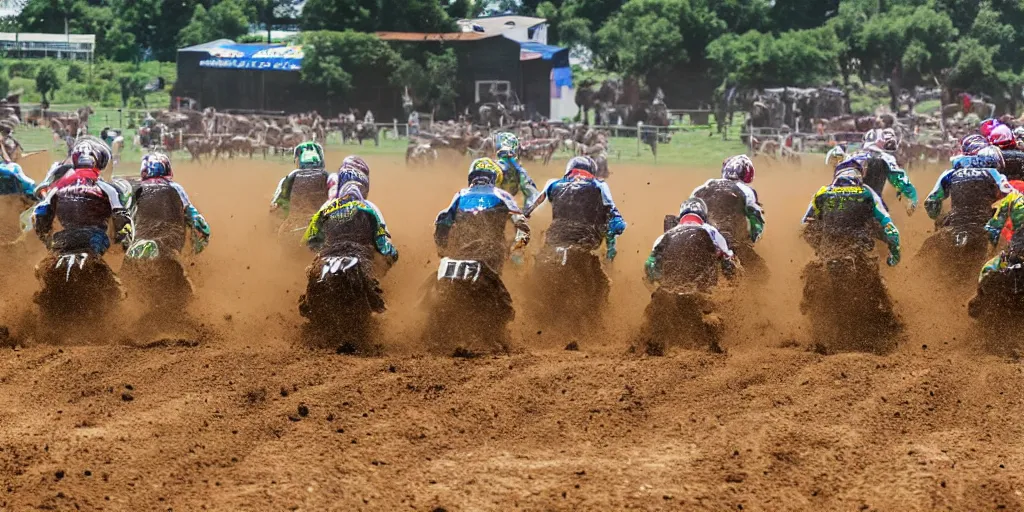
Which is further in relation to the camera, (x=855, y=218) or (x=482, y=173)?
(x=482, y=173)

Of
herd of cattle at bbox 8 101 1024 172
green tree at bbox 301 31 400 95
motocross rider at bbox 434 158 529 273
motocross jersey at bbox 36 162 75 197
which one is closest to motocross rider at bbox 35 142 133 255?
motocross jersey at bbox 36 162 75 197

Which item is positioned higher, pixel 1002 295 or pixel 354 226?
pixel 354 226

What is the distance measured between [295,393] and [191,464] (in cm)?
169

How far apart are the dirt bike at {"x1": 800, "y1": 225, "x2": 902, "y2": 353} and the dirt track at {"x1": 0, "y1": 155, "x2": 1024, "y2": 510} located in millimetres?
244

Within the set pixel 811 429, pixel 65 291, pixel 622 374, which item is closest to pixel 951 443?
pixel 811 429

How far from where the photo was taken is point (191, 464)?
762 centimetres

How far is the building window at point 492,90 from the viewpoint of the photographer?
45.5m

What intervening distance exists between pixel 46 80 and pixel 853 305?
132 feet

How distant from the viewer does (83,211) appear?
37.3 ft

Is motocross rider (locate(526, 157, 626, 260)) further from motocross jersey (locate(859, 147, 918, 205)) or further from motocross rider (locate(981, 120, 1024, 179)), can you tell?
motocross rider (locate(981, 120, 1024, 179))

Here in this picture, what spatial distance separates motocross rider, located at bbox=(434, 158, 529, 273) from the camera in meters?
11.4

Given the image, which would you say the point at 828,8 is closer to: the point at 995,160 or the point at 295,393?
the point at 995,160

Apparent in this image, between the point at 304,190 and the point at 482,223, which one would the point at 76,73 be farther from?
the point at 482,223

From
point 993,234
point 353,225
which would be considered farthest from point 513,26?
point 353,225
